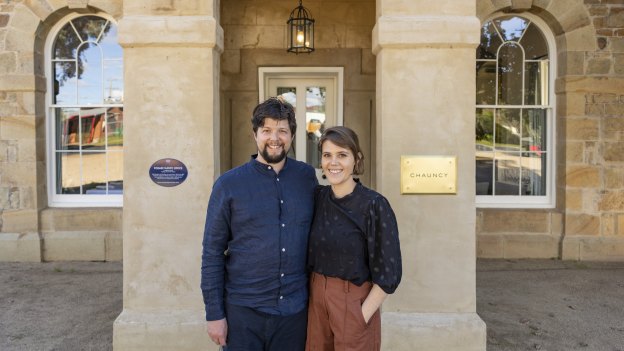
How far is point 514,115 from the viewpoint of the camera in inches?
273

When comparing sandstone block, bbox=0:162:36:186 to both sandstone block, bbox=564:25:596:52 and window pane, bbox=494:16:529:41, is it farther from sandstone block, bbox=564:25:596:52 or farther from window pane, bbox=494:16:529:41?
sandstone block, bbox=564:25:596:52

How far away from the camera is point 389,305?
352cm

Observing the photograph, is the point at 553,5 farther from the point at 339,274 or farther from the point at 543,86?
the point at 339,274

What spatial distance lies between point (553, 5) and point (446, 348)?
17.0 ft

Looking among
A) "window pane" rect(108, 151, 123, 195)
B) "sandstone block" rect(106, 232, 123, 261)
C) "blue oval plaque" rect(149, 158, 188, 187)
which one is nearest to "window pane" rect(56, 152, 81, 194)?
"window pane" rect(108, 151, 123, 195)

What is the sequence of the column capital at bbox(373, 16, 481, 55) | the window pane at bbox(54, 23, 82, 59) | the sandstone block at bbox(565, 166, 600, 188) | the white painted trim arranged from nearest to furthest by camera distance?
1. the column capital at bbox(373, 16, 481, 55)
2. the white painted trim
3. the sandstone block at bbox(565, 166, 600, 188)
4. the window pane at bbox(54, 23, 82, 59)

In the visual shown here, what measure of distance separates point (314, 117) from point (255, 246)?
4377 millimetres

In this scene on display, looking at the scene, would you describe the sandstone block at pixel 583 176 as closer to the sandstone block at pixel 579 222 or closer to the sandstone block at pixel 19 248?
the sandstone block at pixel 579 222

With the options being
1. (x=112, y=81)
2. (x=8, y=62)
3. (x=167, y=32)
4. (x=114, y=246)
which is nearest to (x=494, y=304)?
(x=167, y=32)

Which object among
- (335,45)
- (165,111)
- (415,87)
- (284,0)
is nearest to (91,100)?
(284,0)

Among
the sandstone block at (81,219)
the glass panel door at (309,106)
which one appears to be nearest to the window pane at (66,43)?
the sandstone block at (81,219)

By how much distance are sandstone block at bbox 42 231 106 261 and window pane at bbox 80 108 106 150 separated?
1250 millimetres

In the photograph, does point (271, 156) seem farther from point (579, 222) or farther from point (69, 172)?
point (579, 222)

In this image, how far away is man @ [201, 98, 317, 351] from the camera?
233cm
